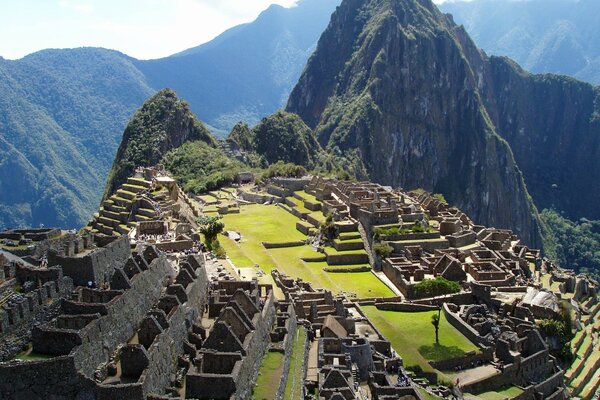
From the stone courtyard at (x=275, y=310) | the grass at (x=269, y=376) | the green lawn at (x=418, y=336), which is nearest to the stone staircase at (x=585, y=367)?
the stone courtyard at (x=275, y=310)

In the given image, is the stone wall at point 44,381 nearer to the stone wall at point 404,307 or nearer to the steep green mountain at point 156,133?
the stone wall at point 404,307

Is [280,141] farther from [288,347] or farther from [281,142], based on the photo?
[288,347]

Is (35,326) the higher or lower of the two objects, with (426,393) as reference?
higher

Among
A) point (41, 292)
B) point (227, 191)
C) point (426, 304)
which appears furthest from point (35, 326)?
point (227, 191)

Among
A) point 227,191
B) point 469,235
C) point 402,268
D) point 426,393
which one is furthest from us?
point 227,191

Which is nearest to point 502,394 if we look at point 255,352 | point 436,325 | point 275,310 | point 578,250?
point 436,325

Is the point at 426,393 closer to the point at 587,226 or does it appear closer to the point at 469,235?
the point at 469,235

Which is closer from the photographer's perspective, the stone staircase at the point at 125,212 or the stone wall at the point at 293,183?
the stone staircase at the point at 125,212
